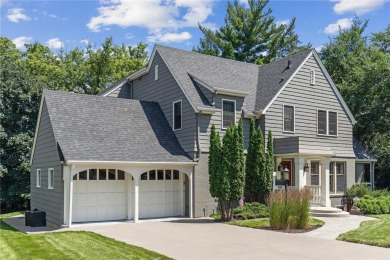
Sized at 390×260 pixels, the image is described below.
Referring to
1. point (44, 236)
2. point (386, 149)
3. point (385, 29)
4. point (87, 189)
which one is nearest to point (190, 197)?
point (87, 189)

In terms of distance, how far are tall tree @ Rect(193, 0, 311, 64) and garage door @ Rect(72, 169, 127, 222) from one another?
24.5 meters

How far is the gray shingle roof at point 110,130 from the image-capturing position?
1627 centimetres

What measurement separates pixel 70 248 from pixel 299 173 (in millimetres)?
12262

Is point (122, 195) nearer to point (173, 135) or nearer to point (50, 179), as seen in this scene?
point (50, 179)

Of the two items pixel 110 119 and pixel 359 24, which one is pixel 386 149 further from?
pixel 110 119

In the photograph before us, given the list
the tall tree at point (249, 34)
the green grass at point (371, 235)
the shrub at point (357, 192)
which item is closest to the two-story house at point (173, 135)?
the shrub at point (357, 192)

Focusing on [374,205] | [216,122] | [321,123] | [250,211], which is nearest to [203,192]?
[250,211]

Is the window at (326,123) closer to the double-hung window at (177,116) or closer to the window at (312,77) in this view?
the window at (312,77)

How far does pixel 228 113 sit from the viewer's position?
1950 cm

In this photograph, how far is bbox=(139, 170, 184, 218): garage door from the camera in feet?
58.5

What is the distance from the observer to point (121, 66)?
3825 cm

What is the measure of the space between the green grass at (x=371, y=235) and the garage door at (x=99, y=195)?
9.04 m

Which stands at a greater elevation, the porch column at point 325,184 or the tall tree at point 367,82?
the tall tree at point 367,82

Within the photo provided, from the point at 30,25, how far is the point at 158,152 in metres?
7.35
